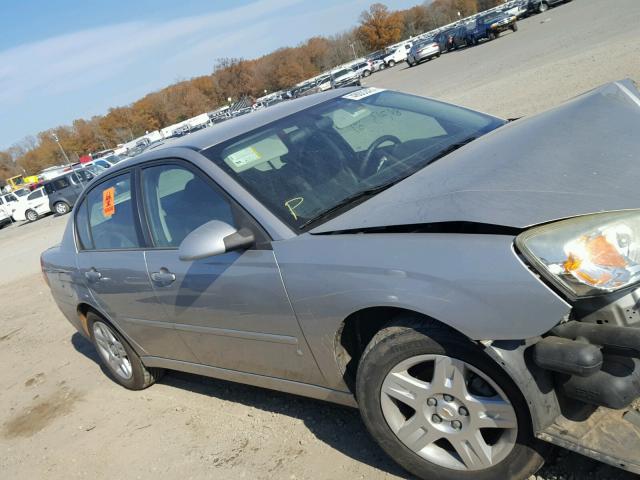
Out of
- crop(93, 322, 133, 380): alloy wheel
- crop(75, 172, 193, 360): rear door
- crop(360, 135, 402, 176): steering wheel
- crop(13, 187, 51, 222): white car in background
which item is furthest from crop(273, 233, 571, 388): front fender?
crop(13, 187, 51, 222): white car in background

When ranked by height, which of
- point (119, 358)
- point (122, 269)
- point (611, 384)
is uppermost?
point (122, 269)

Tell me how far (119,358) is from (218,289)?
2091 millimetres

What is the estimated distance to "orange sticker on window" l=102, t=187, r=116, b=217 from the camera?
13.1 feet

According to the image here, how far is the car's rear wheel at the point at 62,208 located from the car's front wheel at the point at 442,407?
993 inches

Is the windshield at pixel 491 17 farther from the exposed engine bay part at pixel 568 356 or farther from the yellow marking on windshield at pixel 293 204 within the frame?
the exposed engine bay part at pixel 568 356

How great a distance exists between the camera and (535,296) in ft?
6.38

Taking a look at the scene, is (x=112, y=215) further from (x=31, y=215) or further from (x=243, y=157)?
(x=31, y=215)

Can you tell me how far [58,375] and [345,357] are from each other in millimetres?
4017

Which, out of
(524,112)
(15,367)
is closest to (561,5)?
(524,112)

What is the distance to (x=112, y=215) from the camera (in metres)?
4.01

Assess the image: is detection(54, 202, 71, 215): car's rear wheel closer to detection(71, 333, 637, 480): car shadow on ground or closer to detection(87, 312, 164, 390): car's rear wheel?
detection(87, 312, 164, 390): car's rear wheel

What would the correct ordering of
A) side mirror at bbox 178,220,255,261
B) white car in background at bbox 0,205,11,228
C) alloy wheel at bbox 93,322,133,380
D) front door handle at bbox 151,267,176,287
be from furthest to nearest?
white car in background at bbox 0,205,11,228, alloy wheel at bbox 93,322,133,380, front door handle at bbox 151,267,176,287, side mirror at bbox 178,220,255,261

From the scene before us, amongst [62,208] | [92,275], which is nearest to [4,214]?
[62,208]

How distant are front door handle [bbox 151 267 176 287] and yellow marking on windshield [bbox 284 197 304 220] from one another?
90cm
